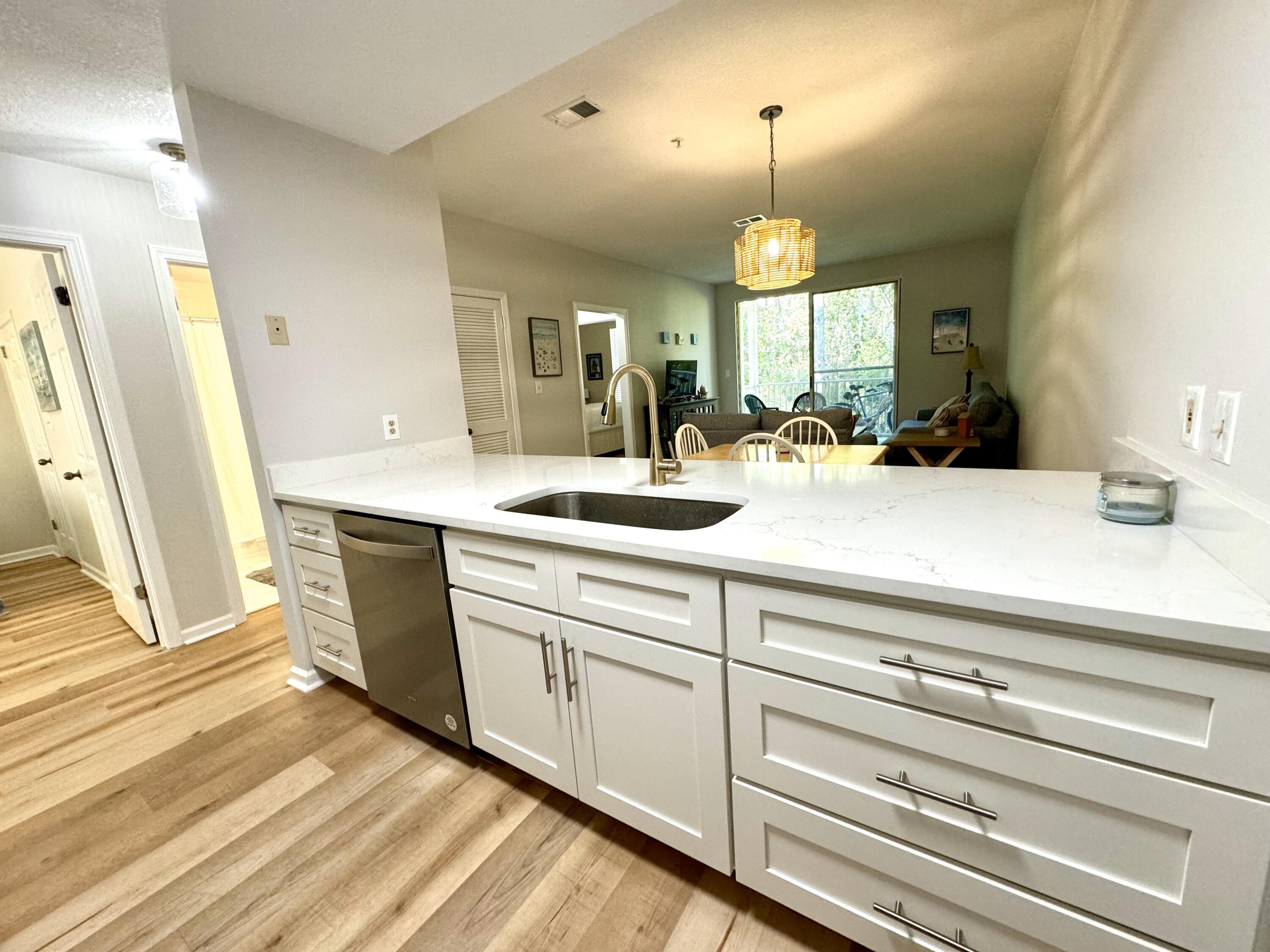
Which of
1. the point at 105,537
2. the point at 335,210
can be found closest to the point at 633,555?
the point at 335,210

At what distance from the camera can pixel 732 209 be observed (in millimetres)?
4309

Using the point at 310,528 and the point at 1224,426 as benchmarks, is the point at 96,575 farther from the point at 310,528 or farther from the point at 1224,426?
the point at 1224,426

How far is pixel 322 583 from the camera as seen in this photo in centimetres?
196

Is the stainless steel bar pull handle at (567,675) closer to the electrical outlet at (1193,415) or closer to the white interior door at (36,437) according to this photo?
the electrical outlet at (1193,415)

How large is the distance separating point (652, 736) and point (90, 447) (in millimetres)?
3318

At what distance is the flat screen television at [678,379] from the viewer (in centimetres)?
661

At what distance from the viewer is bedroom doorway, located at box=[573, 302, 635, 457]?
5203mm

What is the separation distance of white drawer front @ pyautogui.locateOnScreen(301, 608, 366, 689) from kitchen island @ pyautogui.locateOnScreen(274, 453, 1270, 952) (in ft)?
2.66

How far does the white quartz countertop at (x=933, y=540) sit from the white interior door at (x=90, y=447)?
181cm

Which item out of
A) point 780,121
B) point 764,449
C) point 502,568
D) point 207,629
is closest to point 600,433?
point 764,449

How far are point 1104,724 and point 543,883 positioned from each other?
1245mm

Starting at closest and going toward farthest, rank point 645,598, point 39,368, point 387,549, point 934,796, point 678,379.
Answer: point 934,796
point 645,598
point 387,549
point 39,368
point 678,379

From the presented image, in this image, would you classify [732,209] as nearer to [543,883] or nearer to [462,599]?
[462,599]

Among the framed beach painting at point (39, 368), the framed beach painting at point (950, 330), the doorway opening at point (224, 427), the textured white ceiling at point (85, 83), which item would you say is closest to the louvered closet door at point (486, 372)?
the doorway opening at point (224, 427)
